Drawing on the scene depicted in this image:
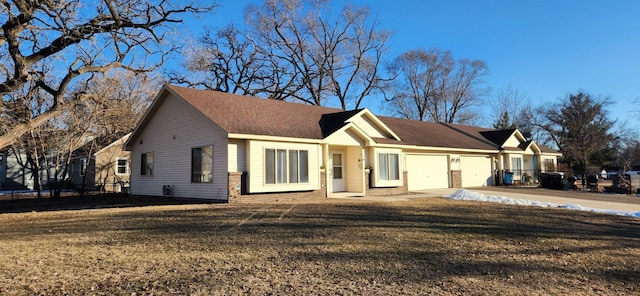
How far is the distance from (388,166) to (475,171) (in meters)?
9.11

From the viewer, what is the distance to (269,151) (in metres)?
15.2

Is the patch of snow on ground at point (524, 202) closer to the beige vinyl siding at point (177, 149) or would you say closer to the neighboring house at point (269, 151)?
the neighboring house at point (269, 151)

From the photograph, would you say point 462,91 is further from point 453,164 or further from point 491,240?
point 491,240

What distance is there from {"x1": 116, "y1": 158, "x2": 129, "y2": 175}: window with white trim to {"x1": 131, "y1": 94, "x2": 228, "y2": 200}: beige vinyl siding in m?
11.1

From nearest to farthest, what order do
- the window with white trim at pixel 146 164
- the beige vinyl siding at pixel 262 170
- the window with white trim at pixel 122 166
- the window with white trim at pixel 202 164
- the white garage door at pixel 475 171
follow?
1. the beige vinyl siding at pixel 262 170
2. the window with white trim at pixel 202 164
3. the window with white trim at pixel 146 164
4. the white garage door at pixel 475 171
5. the window with white trim at pixel 122 166

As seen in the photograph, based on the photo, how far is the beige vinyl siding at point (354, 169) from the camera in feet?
60.7

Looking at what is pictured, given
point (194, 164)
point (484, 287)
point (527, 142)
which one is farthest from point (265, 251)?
point (527, 142)

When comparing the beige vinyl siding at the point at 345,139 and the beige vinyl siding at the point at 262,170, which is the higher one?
the beige vinyl siding at the point at 345,139

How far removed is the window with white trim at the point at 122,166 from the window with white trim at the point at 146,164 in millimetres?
11834

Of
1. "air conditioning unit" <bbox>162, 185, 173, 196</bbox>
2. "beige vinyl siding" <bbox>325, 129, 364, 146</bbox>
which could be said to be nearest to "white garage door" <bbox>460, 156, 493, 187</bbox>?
"beige vinyl siding" <bbox>325, 129, 364, 146</bbox>

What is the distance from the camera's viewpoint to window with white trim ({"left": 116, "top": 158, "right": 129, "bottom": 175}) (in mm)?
29844

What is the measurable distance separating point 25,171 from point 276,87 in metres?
21.4

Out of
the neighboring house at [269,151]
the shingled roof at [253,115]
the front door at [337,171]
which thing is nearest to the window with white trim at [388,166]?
the neighboring house at [269,151]

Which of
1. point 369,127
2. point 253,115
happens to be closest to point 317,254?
point 253,115
